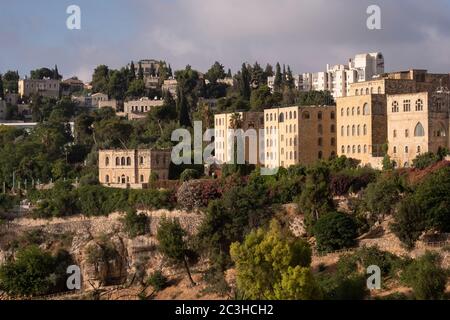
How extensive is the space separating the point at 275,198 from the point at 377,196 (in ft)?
19.5

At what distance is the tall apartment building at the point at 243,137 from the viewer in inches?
2387

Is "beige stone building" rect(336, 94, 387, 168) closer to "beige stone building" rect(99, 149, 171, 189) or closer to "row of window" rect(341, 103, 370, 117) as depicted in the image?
"row of window" rect(341, 103, 370, 117)

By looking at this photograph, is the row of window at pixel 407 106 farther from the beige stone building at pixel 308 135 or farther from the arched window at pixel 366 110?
the beige stone building at pixel 308 135

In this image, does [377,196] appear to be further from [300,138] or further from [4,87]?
[4,87]

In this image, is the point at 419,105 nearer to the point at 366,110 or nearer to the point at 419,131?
the point at 419,131

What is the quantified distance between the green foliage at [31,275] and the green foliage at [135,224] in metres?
3.81

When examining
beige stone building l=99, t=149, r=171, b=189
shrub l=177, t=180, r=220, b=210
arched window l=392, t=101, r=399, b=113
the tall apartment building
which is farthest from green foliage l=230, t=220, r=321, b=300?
the tall apartment building

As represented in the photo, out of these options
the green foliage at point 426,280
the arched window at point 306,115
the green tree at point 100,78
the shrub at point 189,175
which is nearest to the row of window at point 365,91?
the arched window at point 306,115

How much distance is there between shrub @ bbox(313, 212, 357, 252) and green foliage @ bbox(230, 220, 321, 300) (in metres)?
4.04

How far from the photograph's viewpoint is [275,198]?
51781 mm

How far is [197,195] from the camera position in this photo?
2080 inches

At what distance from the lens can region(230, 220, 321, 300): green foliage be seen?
3956cm

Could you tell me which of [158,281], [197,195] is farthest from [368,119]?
[158,281]
